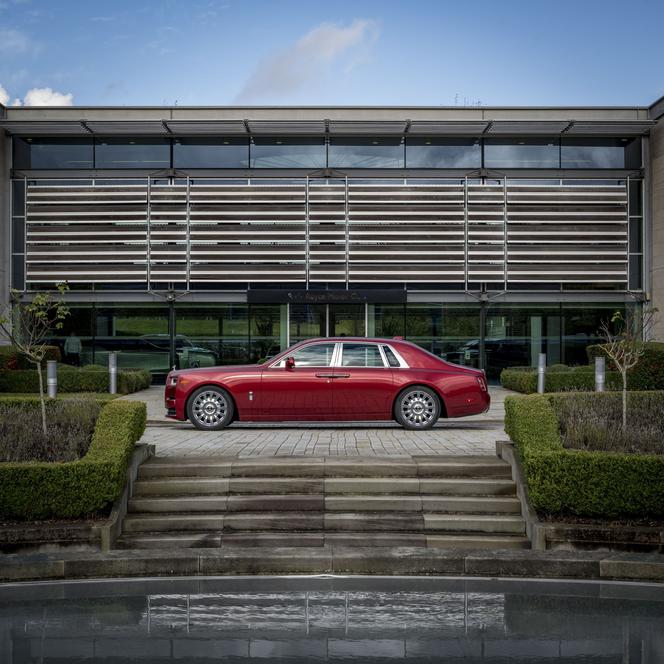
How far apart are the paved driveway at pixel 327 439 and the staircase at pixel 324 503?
0.85 m

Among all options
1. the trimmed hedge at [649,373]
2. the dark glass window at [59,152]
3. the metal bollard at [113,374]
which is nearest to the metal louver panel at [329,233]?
the dark glass window at [59,152]

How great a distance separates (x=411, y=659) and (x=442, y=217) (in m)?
24.9

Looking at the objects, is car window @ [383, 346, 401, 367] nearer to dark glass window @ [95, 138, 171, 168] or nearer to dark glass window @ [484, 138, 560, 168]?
dark glass window @ [484, 138, 560, 168]

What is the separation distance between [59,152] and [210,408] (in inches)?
724

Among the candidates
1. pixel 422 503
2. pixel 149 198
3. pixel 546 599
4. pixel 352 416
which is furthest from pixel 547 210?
pixel 546 599

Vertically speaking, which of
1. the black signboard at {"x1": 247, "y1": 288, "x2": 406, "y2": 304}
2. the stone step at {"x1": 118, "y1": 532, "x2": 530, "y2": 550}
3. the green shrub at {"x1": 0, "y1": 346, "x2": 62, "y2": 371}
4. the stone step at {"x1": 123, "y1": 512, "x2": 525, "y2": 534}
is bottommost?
the stone step at {"x1": 118, "y1": 532, "x2": 530, "y2": 550}

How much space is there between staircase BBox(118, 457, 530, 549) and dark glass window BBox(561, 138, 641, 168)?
72.6 feet

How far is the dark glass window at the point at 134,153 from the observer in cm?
2919

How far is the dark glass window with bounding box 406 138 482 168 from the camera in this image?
2930 cm

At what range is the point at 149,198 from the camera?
1139 inches

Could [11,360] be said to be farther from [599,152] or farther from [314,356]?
[599,152]

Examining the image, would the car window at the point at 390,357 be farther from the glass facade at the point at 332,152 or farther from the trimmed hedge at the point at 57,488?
the glass facade at the point at 332,152

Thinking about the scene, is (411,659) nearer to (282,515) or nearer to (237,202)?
(282,515)

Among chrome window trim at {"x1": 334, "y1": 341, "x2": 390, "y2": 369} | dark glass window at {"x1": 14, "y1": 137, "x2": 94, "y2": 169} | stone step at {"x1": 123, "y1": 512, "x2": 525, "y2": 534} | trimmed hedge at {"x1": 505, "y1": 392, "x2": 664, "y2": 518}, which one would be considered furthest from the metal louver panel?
trimmed hedge at {"x1": 505, "y1": 392, "x2": 664, "y2": 518}
